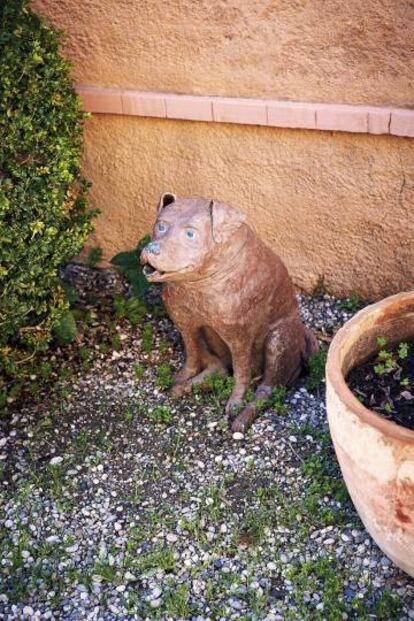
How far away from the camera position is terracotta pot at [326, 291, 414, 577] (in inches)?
128

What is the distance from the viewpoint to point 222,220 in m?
4.21

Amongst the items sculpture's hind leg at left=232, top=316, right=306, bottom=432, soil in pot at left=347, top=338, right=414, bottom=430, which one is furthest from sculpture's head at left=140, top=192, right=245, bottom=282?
soil in pot at left=347, top=338, right=414, bottom=430

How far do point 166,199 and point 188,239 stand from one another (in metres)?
0.37

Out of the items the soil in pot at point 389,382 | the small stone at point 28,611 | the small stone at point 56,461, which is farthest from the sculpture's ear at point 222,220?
the small stone at point 28,611

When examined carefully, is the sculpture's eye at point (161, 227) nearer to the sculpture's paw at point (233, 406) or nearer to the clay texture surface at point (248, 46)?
the sculpture's paw at point (233, 406)

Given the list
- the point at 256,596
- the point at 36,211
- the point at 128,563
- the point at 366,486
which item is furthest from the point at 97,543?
the point at 36,211

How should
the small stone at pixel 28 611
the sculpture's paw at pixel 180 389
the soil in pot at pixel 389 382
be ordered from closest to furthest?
the small stone at pixel 28 611 < the soil in pot at pixel 389 382 < the sculpture's paw at pixel 180 389

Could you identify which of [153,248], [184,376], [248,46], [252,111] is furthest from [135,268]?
[248,46]

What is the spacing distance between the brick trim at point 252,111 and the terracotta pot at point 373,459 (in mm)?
1608

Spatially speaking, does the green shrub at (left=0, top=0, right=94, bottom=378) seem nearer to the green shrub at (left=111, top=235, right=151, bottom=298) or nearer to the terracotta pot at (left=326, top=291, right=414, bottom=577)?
the green shrub at (left=111, top=235, right=151, bottom=298)

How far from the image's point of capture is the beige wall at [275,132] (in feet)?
16.4

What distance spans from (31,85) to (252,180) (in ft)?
5.48

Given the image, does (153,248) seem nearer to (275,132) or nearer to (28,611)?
(275,132)

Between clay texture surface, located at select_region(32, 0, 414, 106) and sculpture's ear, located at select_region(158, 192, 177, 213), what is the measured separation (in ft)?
4.13
